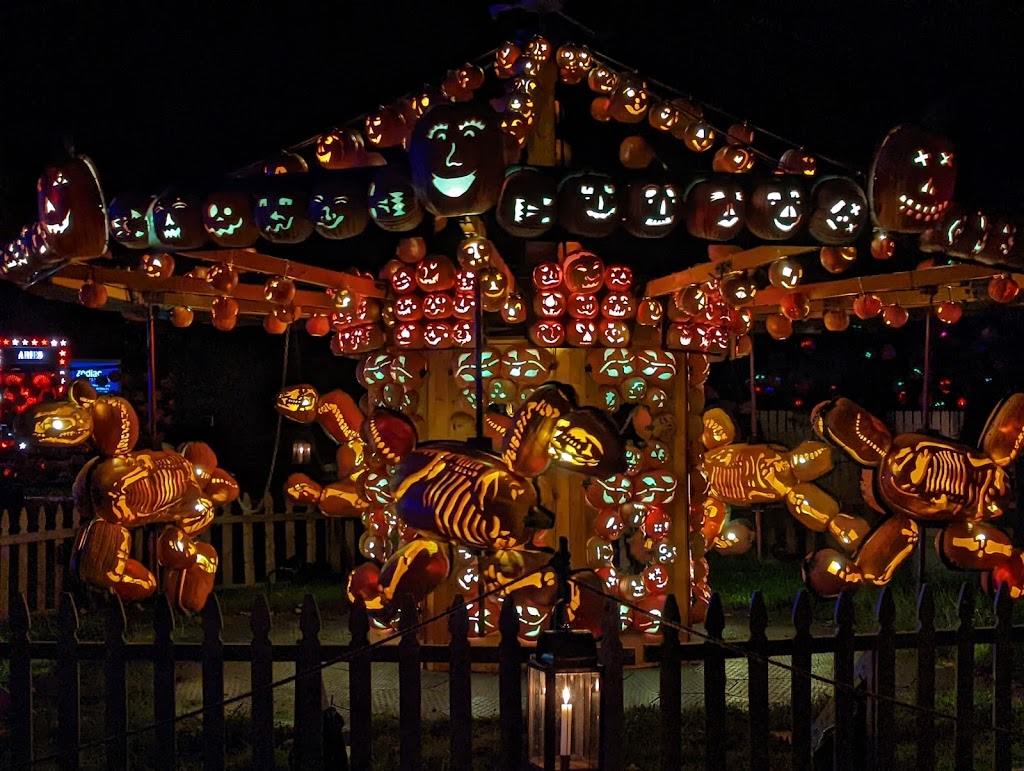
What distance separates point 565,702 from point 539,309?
3928 mm

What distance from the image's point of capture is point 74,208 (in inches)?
221

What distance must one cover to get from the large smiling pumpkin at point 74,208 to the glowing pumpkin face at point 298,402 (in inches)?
104

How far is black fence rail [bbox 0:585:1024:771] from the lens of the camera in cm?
464

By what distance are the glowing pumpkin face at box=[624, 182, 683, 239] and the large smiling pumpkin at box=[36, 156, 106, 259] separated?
114 inches

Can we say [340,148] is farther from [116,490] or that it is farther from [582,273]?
[116,490]

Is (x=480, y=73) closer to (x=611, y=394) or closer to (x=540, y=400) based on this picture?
(x=611, y=394)

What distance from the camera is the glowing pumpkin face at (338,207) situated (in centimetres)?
508

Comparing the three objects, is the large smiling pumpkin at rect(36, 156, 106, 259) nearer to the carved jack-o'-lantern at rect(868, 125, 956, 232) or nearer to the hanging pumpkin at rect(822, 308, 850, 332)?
the carved jack-o'-lantern at rect(868, 125, 956, 232)

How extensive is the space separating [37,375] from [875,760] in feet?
47.2

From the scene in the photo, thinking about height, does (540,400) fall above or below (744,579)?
above

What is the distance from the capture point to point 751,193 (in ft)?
16.8

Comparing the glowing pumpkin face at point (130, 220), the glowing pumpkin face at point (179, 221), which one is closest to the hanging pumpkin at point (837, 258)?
the glowing pumpkin face at point (179, 221)

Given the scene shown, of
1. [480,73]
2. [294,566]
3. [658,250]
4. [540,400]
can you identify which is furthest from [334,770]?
[294,566]

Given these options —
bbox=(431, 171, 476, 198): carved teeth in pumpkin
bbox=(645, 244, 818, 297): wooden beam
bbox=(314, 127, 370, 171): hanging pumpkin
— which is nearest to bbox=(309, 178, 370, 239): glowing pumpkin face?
bbox=(431, 171, 476, 198): carved teeth in pumpkin
